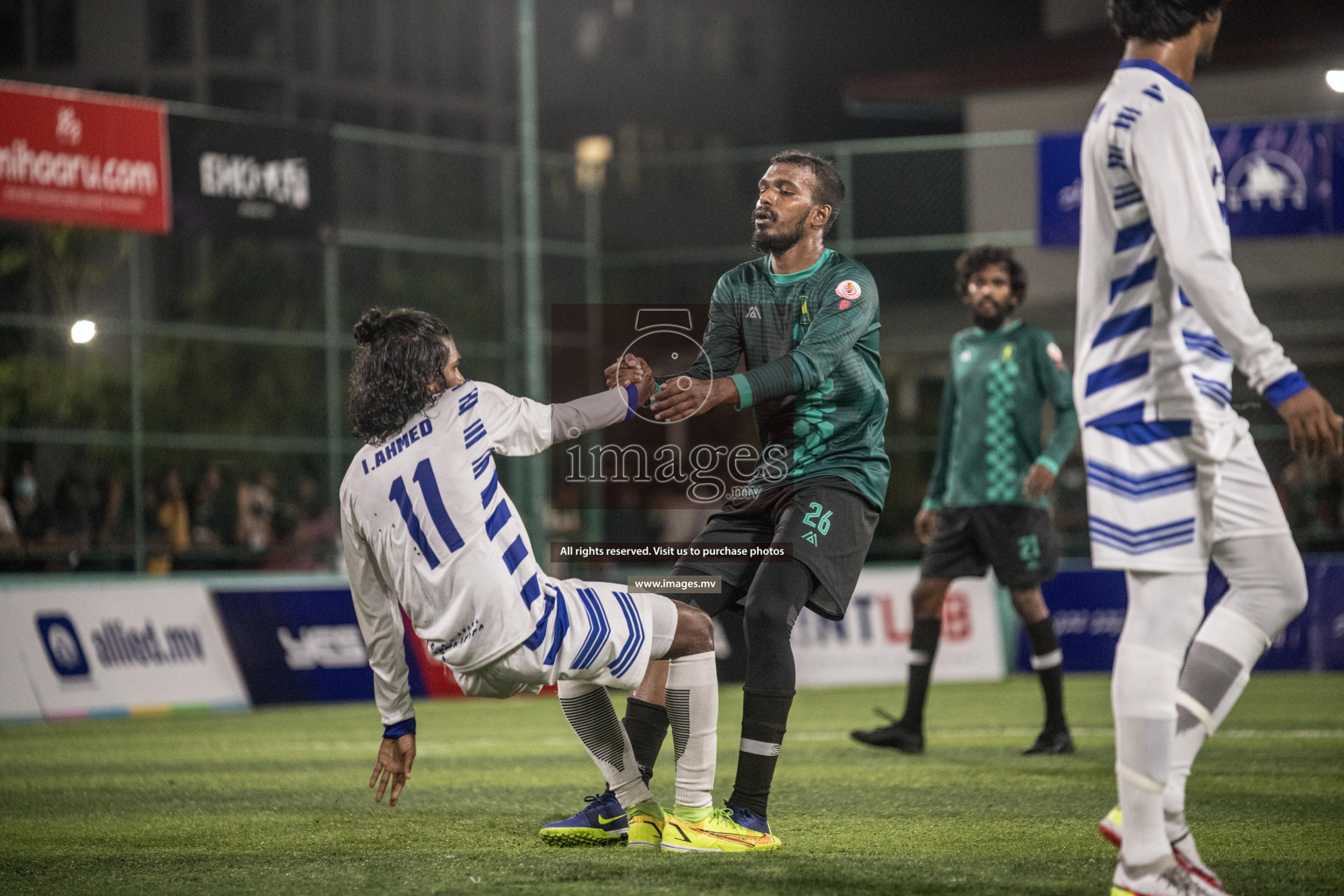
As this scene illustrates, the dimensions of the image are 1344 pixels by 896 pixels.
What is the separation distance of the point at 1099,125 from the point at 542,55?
54109 mm

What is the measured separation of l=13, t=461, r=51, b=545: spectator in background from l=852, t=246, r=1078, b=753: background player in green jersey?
8.18 m

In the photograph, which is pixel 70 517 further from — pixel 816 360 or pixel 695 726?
pixel 816 360

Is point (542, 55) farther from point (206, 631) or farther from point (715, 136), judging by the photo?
point (206, 631)

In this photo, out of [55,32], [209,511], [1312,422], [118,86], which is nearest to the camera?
[1312,422]

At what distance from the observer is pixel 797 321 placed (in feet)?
16.8

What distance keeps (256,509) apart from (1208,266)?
1315cm

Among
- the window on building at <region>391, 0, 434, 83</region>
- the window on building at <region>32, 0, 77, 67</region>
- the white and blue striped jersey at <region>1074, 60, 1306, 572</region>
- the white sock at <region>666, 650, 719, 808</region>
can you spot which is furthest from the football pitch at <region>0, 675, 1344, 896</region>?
the window on building at <region>391, 0, 434, 83</region>

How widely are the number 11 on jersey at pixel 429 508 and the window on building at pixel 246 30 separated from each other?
167 feet

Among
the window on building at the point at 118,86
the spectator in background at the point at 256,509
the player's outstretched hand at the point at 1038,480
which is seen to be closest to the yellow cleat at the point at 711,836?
the player's outstretched hand at the point at 1038,480

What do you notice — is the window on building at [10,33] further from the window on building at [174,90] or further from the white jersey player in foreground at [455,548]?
the white jersey player in foreground at [455,548]

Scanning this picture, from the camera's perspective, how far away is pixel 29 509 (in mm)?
13219

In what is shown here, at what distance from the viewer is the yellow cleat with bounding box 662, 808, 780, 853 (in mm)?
4797

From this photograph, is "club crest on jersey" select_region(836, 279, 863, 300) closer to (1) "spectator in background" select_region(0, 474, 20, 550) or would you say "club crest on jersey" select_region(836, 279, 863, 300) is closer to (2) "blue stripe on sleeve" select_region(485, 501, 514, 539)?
(2) "blue stripe on sleeve" select_region(485, 501, 514, 539)

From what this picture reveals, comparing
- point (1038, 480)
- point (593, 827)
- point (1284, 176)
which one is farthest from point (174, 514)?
point (1284, 176)
